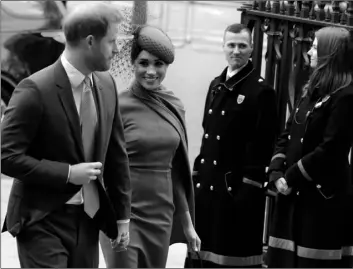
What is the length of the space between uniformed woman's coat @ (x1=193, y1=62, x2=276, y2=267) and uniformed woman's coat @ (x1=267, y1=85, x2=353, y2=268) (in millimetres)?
197

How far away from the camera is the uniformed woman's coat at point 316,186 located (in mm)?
6918

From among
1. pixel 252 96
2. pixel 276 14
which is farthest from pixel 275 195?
pixel 276 14

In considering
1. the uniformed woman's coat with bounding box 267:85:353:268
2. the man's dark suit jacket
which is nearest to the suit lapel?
the man's dark suit jacket

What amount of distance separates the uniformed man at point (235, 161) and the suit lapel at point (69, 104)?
2456 millimetres

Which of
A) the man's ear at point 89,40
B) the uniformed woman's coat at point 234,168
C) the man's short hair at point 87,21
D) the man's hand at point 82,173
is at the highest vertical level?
the man's short hair at point 87,21

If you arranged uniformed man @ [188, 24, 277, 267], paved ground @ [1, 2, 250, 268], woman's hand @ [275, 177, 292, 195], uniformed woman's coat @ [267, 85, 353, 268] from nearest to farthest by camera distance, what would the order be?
1. uniformed woman's coat @ [267, 85, 353, 268]
2. woman's hand @ [275, 177, 292, 195]
3. uniformed man @ [188, 24, 277, 267]
4. paved ground @ [1, 2, 250, 268]

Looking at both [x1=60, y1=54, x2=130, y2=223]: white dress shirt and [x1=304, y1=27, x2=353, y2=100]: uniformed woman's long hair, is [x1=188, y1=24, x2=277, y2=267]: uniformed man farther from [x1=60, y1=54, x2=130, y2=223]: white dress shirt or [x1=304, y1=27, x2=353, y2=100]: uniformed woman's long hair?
[x1=60, y1=54, x2=130, y2=223]: white dress shirt

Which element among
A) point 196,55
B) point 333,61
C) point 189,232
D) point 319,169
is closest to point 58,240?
point 189,232

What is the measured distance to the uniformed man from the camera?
7.42 metres

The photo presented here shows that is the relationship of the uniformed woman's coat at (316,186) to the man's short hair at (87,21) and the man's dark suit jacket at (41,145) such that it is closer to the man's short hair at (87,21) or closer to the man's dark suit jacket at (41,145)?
the man's dark suit jacket at (41,145)

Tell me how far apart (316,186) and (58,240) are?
93.2 inches

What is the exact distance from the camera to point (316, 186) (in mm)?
7047

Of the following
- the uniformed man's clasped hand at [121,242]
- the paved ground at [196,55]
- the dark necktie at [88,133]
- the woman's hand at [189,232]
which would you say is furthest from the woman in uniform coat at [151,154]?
the paved ground at [196,55]

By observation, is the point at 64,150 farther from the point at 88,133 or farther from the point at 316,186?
the point at 316,186
